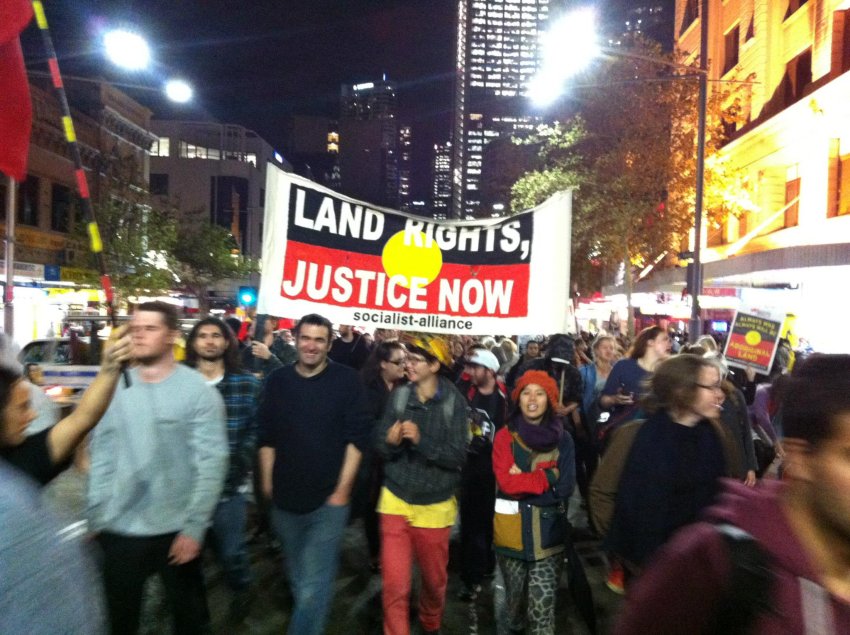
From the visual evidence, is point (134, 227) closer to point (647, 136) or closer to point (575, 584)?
point (647, 136)

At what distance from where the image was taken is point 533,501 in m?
5.15

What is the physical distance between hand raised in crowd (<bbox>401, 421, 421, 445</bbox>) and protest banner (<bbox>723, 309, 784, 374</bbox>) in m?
6.02

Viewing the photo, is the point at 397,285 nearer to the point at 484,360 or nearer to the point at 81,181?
the point at 484,360

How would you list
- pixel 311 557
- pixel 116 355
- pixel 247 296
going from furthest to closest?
pixel 247 296, pixel 311 557, pixel 116 355

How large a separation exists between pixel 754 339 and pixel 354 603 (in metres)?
5.87

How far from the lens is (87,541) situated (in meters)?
3.96

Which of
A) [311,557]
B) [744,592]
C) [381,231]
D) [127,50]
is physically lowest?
[311,557]

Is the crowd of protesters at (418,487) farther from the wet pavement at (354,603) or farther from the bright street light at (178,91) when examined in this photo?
the bright street light at (178,91)

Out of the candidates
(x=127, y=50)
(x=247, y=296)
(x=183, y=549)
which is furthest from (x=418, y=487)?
(x=247, y=296)

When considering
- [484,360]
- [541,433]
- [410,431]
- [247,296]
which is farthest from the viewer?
[247,296]

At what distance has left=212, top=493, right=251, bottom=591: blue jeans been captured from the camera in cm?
584

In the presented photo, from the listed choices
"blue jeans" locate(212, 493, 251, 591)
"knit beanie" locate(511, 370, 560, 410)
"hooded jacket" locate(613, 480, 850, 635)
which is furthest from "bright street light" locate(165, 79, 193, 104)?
"hooded jacket" locate(613, 480, 850, 635)

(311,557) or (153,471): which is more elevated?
(153,471)

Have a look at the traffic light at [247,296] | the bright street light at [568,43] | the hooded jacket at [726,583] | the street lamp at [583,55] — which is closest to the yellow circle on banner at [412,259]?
the hooded jacket at [726,583]
